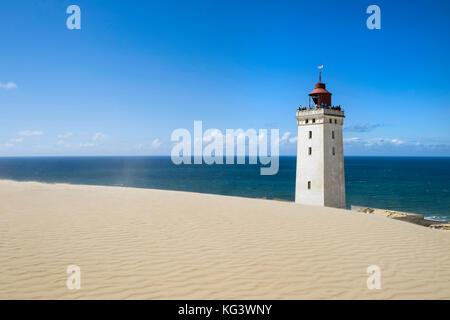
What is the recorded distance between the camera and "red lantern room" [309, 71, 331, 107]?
30.9 meters

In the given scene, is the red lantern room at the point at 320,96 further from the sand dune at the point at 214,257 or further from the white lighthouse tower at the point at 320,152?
the sand dune at the point at 214,257

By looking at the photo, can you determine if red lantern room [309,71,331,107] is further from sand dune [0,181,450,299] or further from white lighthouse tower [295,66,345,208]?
sand dune [0,181,450,299]

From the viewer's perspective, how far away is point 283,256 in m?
8.42

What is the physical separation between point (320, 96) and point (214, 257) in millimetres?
26343

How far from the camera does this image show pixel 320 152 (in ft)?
97.6

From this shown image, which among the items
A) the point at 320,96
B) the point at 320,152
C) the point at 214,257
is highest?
the point at 320,96

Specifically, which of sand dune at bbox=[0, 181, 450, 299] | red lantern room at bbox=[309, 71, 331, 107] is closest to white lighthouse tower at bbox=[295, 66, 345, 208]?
red lantern room at bbox=[309, 71, 331, 107]

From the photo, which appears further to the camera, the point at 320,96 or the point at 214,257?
the point at 320,96

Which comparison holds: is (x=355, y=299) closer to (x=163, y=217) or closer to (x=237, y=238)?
(x=237, y=238)

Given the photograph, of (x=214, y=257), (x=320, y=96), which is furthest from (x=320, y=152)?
(x=214, y=257)

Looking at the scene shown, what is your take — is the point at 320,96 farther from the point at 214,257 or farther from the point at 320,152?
the point at 214,257

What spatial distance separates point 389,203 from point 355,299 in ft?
185

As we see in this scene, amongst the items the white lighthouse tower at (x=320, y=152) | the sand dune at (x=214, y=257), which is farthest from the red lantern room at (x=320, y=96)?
the sand dune at (x=214, y=257)
